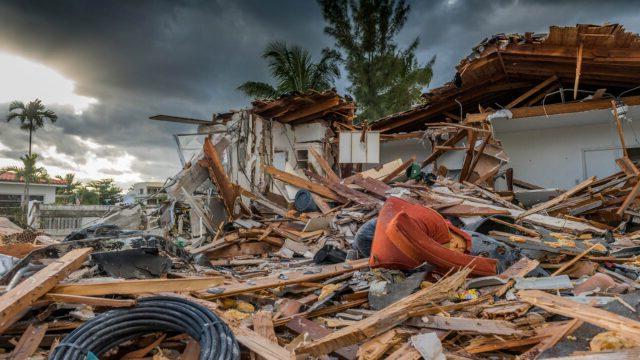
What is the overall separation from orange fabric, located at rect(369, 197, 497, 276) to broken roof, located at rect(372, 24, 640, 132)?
233 inches

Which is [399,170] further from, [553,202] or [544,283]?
[544,283]

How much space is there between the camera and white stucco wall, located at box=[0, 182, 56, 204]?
3022 centimetres

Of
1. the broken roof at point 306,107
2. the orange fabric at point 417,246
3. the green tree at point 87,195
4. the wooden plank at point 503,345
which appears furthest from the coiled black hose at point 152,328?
the green tree at point 87,195

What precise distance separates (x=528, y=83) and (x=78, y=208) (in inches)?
633

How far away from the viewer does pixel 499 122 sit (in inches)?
428

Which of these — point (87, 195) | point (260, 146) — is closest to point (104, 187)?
point (87, 195)

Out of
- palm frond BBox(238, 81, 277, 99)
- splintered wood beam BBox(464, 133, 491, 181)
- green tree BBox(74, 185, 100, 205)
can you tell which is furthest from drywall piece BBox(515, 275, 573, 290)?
green tree BBox(74, 185, 100, 205)

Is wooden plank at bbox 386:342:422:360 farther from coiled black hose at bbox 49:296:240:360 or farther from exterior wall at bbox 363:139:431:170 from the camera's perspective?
exterior wall at bbox 363:139:431:170

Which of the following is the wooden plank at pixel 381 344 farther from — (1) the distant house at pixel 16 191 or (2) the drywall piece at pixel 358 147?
(1) the distant house at pixel 16 191

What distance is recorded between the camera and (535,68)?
9188 millimetres

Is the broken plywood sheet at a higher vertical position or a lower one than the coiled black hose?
higher

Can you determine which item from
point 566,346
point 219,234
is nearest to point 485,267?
point 566,346

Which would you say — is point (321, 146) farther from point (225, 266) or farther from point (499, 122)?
point (225, 266)

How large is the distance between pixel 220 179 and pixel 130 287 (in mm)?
5454
